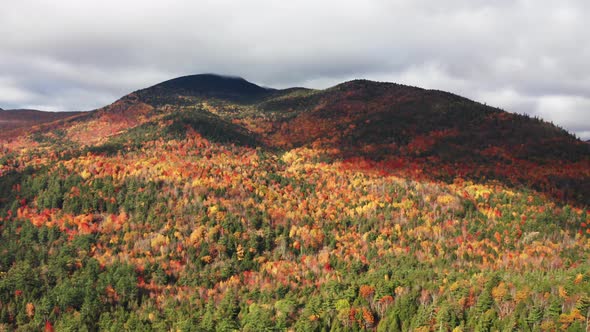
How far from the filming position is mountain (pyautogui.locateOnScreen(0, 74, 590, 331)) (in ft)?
212

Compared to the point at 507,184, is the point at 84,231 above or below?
below

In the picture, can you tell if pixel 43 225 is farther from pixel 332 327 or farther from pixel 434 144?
pixel 434 144

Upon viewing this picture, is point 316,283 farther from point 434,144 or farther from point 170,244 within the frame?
point 434,144

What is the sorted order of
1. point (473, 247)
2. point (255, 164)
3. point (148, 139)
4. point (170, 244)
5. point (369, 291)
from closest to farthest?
1. point (369, 291)
2. point (473, 247)
3. point (170, 244)
4. point (255, 164)
5. point (148, 139)

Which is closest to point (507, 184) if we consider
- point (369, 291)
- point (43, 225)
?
point (369, 291)

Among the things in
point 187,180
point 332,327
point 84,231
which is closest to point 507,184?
point 332,327

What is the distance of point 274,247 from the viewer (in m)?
102

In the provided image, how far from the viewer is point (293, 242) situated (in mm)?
103062

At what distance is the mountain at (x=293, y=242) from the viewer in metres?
64.6

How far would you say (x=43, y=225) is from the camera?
10681 centimetres

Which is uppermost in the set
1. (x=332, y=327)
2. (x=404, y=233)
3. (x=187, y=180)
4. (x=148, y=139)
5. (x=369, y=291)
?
(x=148, y=139)

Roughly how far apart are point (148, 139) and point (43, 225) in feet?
269

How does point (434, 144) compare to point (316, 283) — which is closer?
point (316, 283)

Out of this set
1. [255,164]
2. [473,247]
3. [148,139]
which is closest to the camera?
[473,247]
